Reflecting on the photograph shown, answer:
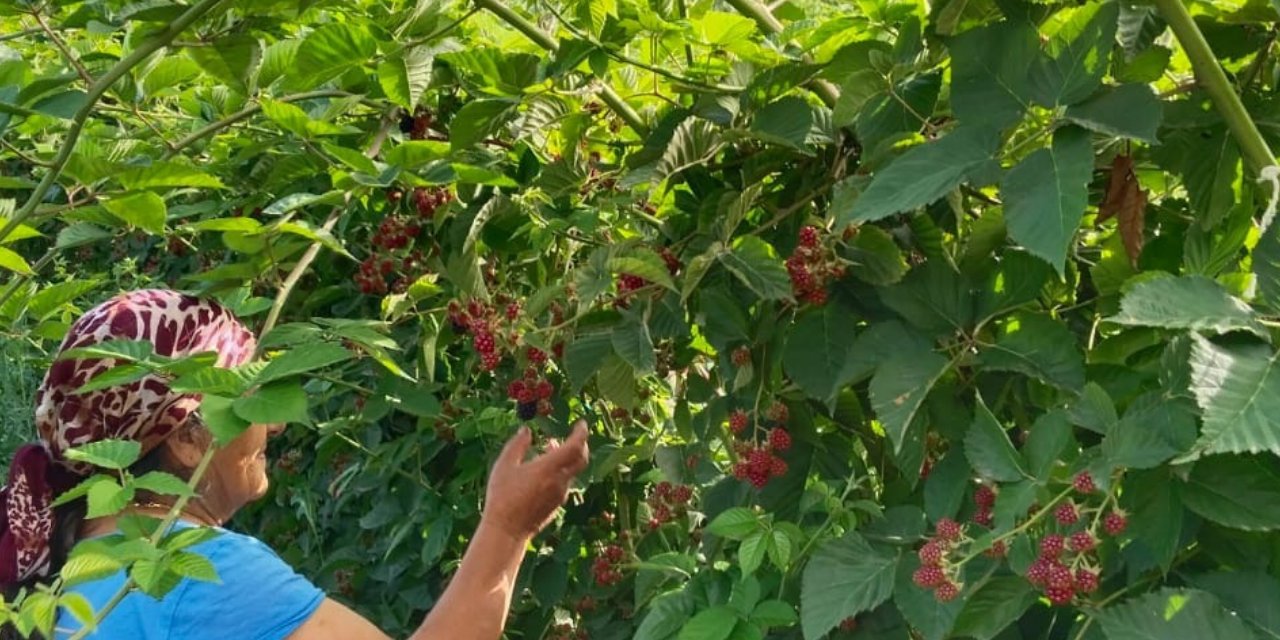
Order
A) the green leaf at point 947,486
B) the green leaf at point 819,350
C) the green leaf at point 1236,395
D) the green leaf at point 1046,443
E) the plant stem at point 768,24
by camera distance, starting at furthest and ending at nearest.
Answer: the plant stem at point 768,24 → the green leaf at point 819,350 → the green leaf at point 947,486 → the green leaf at point 1046,443 → the green leaf at point 1236,395

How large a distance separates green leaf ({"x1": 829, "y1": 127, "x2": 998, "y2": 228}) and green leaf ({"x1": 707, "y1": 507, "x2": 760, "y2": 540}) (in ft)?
1.37

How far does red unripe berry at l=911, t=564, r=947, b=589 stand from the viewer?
139 cm

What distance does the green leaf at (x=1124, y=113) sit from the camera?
1278mm

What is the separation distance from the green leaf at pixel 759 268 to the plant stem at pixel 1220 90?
46cm

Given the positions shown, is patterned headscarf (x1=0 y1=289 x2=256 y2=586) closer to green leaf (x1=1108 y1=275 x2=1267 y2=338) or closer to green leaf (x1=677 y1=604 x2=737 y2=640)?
green leaf (x1=677 y1=604 x2=737 y2=640)

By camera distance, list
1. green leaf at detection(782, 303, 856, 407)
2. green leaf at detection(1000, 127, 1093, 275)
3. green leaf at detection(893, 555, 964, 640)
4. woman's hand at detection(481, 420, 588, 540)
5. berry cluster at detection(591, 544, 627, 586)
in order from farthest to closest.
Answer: berry cluster at detection(591, 544, 627, 586)
woman's hand at detection(481, 420, 588, 540)
green leaf at detection(782, 303, 856, 407)
green leaf at detection(893, 555, 964, 640)
green leaf at detection(1000, 127, 1093, 275)

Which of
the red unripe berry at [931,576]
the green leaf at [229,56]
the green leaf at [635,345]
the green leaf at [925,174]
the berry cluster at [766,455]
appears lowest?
the berry cluster at [766,455]

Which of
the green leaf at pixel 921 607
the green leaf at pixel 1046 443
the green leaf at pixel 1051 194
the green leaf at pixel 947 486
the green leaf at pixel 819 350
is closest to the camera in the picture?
the green leaf at pixel 1051 194

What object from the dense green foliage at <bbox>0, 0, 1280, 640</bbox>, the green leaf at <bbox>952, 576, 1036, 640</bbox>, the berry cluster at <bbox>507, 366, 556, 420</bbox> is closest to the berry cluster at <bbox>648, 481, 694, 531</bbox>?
the dense green foliage at <bbox>0, 0, 1280, 640</bbox>

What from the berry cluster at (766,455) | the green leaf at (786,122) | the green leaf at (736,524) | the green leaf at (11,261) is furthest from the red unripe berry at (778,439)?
the green leaf at (11,261)

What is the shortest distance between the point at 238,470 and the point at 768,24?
0.88 metres

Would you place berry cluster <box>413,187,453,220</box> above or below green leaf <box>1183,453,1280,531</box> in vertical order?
below

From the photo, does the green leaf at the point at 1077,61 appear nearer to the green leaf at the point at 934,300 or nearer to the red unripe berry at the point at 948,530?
the green leaf at the point at 934,300

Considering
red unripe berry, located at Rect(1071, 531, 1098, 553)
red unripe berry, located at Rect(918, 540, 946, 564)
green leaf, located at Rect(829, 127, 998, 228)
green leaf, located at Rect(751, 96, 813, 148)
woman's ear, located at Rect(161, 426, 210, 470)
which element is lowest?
woman's ear, located at Rect(161, 426, 210, 470)
